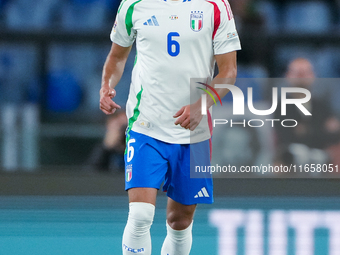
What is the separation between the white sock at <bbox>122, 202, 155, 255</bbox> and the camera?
2.42 m

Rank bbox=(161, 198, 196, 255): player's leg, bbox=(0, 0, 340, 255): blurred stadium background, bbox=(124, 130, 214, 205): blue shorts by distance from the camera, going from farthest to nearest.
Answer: bbox=(0, 0, 340, 255): blurred stadium background
bbox=(161, 198, 196, 255): player's leg
bbox=(124, 130, 214, 205): blue shorts

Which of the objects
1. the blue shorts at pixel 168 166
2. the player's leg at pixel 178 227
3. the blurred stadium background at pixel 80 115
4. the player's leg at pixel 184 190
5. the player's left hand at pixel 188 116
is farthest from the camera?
the blurred stadium background at pixel 80 115

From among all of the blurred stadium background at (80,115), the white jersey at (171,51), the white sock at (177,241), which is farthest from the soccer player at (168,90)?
the blurred stadium background at (80,115)

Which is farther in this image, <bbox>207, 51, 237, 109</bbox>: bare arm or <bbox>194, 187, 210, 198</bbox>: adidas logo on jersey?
<bbox>194, 187, 210, 198</bbox>: adidas logo on jersey

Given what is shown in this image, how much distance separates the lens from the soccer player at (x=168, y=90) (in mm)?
2504

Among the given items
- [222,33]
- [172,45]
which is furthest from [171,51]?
[222,33]

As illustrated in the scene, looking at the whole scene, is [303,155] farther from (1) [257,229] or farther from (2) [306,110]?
(1) [257,229]

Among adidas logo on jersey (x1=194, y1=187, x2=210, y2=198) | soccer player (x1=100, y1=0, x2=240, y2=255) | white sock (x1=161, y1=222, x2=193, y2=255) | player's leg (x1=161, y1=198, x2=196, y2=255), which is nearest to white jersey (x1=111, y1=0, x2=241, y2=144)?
soccer player (x1=100, y1=0, x2=240, y2=255)

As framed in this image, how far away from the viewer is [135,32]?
2688 millimetres

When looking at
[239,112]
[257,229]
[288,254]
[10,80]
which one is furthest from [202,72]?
[10,80]

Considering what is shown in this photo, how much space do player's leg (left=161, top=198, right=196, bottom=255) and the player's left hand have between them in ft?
1.61

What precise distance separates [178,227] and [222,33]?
101 centimetres

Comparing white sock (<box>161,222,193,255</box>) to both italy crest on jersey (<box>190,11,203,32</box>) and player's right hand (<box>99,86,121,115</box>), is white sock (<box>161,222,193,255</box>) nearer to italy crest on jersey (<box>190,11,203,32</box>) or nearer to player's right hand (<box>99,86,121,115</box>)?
player's right hand (<box>99,86,121,115</box>)

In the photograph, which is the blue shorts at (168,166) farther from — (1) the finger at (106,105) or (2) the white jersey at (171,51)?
(1) the finger at (106,105)
